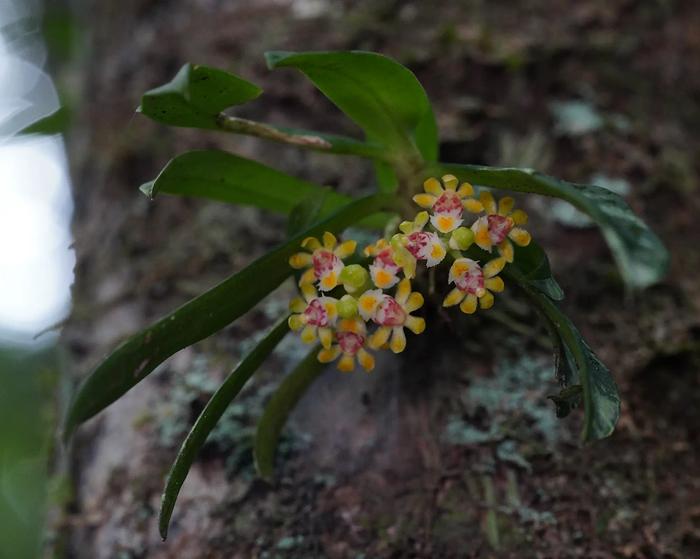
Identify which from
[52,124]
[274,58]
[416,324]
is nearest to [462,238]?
[416,324]

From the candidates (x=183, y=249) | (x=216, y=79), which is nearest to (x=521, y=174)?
(x=216, y=79)

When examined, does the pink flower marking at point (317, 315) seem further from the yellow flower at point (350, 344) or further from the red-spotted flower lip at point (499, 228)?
the red-spotted flower lip at point (499, 228)

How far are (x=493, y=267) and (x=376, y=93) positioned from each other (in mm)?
344

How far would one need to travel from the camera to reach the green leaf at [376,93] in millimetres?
1060

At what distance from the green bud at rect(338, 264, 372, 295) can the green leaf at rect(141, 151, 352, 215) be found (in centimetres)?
22

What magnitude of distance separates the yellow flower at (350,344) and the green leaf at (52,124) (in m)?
1.95

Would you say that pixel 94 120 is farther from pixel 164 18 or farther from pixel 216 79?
pixel 216 79

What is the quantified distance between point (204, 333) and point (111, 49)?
165 centimetres

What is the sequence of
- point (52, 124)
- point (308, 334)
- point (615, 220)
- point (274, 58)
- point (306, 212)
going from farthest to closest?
point (52, 124)
point (306, 212)
point (308, 334)
point (274, 58)
point (615, 220)

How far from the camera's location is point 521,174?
989 mm

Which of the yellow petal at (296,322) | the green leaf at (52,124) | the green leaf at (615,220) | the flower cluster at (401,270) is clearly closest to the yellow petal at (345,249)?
the flower cluster at (401,270)

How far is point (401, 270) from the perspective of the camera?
1.11 m

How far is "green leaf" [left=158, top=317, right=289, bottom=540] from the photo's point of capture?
0.99 m

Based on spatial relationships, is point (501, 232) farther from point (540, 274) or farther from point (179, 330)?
point (179, 330)
